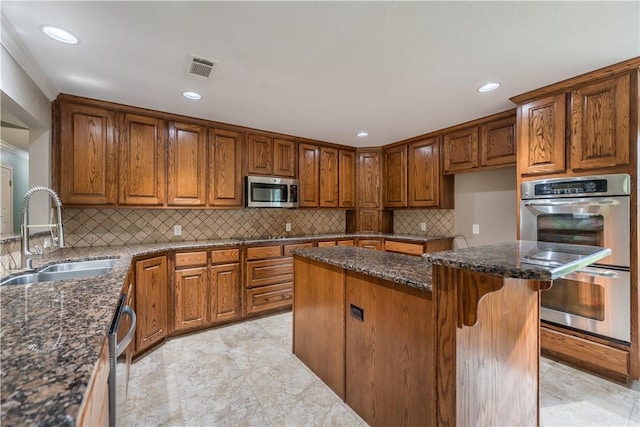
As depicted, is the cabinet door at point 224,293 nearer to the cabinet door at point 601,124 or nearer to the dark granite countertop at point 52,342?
the dark granite countertop at point 52,342

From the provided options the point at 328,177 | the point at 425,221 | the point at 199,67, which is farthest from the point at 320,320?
the point at 425,221

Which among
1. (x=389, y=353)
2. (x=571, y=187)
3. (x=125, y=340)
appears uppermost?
(x=571, y=187)

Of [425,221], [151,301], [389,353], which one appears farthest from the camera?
[425,221]

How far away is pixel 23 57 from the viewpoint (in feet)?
6.00

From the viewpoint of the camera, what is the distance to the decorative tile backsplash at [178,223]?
9.32ft

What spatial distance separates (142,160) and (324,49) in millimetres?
2195

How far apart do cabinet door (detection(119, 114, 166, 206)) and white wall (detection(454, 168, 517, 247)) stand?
3.69 metres

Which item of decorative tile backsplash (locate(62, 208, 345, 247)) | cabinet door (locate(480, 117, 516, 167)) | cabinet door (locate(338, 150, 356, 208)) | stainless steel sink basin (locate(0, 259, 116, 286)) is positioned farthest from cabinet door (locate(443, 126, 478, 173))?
stainless steel sink basin (locate(0, 259, 116, 286))

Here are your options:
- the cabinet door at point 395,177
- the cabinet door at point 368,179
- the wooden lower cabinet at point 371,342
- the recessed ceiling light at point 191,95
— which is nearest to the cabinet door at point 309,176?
the cabinet door at point 368,179

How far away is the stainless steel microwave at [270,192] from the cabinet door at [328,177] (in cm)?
52

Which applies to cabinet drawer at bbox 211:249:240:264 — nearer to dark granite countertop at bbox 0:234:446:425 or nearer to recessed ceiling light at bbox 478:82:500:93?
dark granite countertop at bbox 0:234:446:425

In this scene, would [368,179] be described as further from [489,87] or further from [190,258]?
[190,258]

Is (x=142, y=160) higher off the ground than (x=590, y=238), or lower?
higher

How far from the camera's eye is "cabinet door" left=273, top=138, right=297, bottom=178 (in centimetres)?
373
